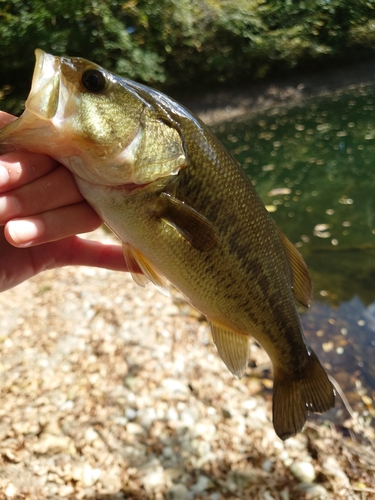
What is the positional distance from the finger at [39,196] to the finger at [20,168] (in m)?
0.02

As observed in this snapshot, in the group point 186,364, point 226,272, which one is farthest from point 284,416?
point 186,364

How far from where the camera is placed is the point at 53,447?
8.02 ft

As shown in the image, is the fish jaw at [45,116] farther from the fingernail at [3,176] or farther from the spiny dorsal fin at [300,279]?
the spiny dorsal fin at [300,279]

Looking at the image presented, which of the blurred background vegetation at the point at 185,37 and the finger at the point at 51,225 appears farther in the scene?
the blurred background vegetation at the point at 185,37

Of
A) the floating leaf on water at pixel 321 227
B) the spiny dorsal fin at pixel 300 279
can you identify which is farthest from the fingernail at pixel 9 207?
the floating leaf on water at pixel 321 227

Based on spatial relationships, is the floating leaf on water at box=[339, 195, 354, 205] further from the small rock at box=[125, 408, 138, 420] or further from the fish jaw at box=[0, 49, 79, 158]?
the fish jaw at box=[0, 49, 79, 158]

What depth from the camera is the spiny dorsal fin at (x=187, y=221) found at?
1.58 metres

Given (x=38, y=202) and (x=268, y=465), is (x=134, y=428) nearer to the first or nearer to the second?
(x=268, y=465)

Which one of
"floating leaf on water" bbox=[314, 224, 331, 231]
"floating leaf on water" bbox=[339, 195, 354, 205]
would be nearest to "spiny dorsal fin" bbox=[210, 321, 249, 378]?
"floating leaf on water" bbox=[314, 224, 331, 231]

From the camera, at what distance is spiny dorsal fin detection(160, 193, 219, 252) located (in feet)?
5.20

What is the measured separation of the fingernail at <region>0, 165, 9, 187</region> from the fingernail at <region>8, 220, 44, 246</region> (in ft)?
0.47

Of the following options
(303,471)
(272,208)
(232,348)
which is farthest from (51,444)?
(272,208)

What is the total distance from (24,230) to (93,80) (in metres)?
0.61

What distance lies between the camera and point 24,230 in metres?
1.48
